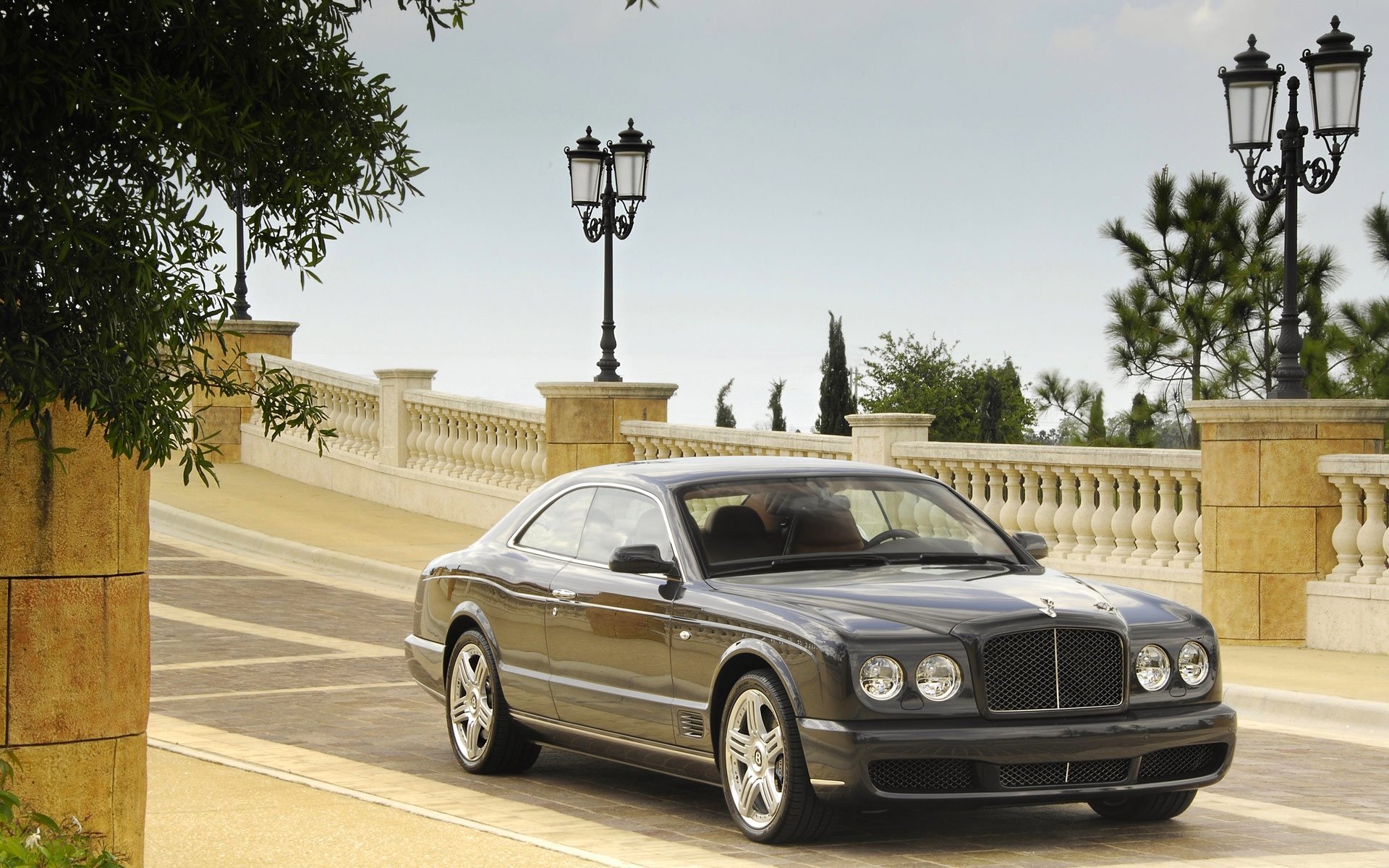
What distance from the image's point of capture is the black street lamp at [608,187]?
931 inches

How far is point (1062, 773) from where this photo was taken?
8.18 metres

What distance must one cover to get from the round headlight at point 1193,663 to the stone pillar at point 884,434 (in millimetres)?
11191

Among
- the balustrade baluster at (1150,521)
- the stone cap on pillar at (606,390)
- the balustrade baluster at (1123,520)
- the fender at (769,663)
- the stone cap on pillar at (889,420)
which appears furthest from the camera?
the stone cap on pillar at (606,390)

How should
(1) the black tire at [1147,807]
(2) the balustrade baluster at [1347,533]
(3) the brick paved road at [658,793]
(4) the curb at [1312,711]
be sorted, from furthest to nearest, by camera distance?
(2) the balustrade baluster at [1347,533], (4) the curb at [1312,711], (1) the black tire at [1147,807], (3) the brick paved road at [658,793]

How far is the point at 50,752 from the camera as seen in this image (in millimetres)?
6988

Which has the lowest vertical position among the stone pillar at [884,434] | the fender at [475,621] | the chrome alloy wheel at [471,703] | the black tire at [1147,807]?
the black tire at [1147,807]

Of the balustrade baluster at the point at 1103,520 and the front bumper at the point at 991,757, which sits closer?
the front bumper at the point at 991,757

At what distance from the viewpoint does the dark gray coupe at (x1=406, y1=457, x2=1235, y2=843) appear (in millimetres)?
8016

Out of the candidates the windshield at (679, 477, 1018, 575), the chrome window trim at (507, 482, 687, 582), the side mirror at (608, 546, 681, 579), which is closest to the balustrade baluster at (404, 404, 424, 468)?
the chrome window trim at (507, 482, 687, 582)

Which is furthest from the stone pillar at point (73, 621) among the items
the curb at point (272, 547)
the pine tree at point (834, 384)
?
the pine tree at point (834, 384)

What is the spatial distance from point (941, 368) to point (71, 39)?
63.2m

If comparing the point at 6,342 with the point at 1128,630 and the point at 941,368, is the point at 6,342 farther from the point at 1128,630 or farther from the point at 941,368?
the point at 941,368

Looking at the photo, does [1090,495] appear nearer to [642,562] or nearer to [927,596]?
[642,562]

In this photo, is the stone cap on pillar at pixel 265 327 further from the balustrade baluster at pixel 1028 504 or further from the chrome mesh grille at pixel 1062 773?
the chrome mesh grille at pixel 1062 773
